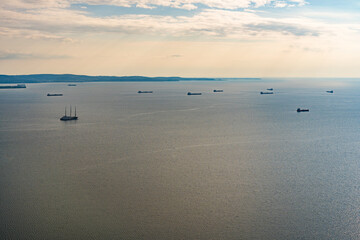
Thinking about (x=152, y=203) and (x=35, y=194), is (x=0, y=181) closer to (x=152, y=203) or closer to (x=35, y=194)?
(x=35, y=194)

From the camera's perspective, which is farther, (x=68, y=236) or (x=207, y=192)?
(x=207, y=192)

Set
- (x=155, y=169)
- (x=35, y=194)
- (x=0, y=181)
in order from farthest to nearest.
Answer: (x=155, y=169)
(x=0, y=181)
(x=35, y=194)

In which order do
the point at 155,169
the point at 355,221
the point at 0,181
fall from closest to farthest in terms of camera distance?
the point at 355,221, the point at 0,181, the point at 155,169

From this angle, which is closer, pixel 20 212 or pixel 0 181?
pixel 20 212

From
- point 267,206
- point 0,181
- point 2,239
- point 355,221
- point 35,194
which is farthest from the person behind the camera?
point 0,181

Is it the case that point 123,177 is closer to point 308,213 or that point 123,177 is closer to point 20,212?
point 20,212

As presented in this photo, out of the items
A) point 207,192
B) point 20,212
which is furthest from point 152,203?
point 20,212

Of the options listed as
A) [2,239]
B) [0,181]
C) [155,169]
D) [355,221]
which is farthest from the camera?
[155,169]

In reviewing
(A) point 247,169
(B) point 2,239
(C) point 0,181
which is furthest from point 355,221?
(C) point 0,181
